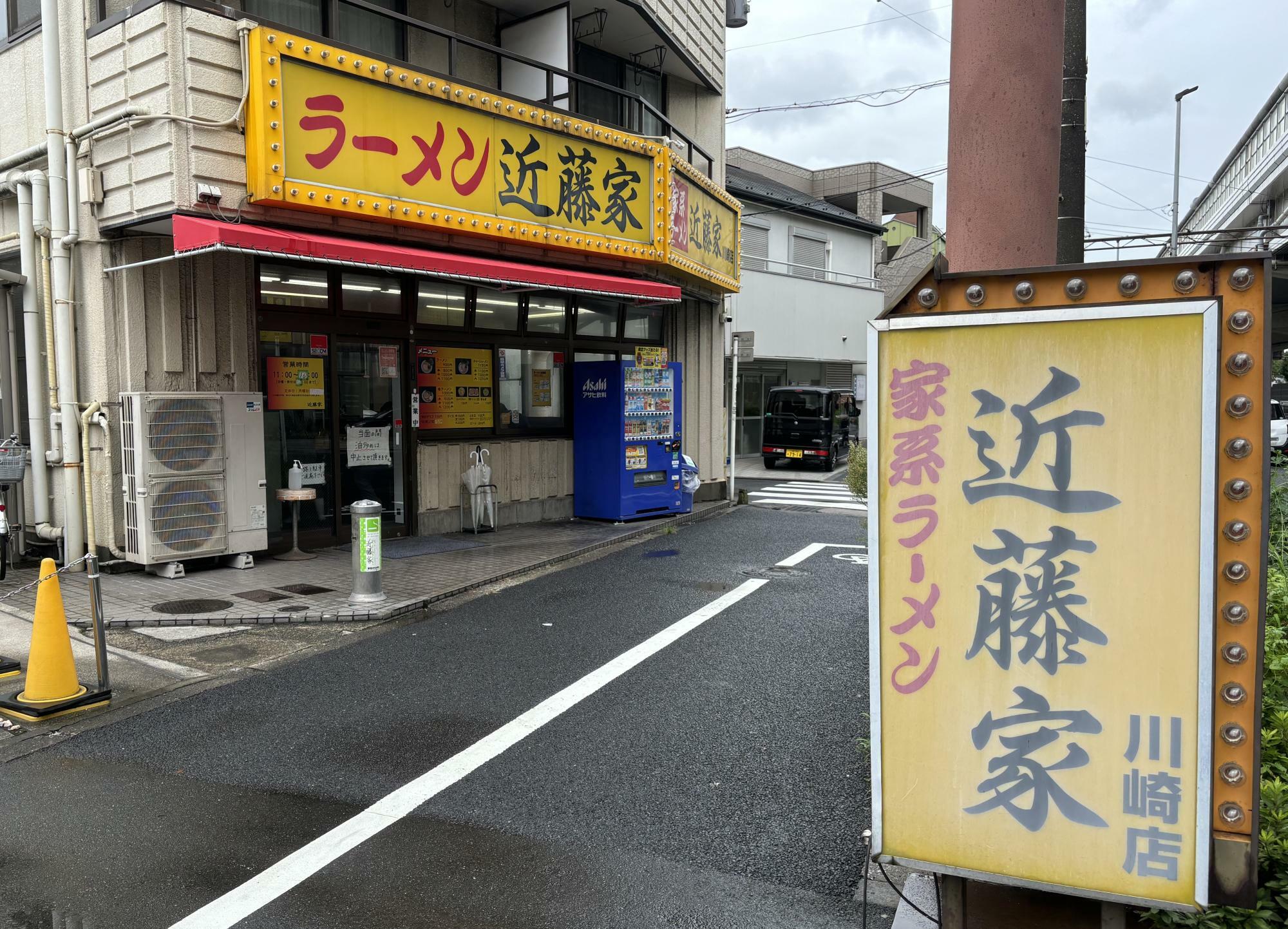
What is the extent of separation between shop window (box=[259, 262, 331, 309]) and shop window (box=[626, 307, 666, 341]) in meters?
5.43

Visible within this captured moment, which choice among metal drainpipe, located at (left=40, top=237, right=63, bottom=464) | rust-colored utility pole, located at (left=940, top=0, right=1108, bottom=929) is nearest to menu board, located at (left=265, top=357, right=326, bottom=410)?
metal drainpipe, located at (left=40, top=237, right=63, bottom=464)

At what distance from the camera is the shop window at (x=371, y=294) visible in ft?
34.9

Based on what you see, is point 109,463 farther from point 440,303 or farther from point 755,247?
point 755,247

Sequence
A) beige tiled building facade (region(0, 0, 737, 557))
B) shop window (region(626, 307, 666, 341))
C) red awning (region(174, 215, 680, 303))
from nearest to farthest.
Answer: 1. red awning (region(174, 215, 680, 303))
2. beige tiled building facade (region(0, 0, 737, 557))
3. shop window (region(626, 307, 666, 341))

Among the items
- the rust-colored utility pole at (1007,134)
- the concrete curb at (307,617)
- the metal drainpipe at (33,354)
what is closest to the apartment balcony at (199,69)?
the metal drainpipe at (33,354)

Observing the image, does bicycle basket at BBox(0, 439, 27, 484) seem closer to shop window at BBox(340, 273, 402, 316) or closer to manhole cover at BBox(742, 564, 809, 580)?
shop window at BBox(340, 273, 402, 316)

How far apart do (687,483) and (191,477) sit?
7556 millimetres

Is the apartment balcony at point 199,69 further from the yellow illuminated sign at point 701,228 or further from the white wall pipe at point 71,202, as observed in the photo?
the yellow illuminated sign at point 701,228

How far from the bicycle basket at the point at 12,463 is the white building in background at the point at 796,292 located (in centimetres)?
1920

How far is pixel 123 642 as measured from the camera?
696cm

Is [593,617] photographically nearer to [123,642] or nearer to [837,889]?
[123,642]

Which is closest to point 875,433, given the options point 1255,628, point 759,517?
point 1255,628

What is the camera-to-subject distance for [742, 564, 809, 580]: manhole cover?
9844mm

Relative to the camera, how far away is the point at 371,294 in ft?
35.7
